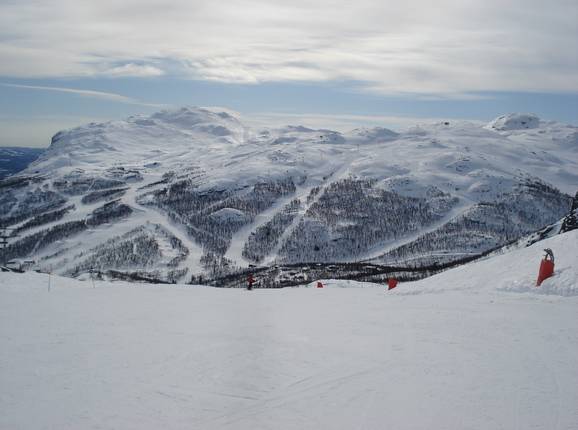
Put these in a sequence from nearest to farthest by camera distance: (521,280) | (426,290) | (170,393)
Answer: (170,393) < (521,280) < (426,290)

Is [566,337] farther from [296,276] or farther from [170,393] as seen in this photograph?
[296,276]

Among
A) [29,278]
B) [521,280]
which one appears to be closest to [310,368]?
[521,280]

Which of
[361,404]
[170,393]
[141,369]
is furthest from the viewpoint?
[141,369]

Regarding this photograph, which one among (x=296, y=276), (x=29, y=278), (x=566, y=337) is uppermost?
(x=566, y=337)

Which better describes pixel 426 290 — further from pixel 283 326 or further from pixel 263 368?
pixel 263 368

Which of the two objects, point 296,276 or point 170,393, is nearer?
point 170,393

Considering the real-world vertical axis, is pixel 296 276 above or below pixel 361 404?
below

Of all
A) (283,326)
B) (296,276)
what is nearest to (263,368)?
(283,326)
